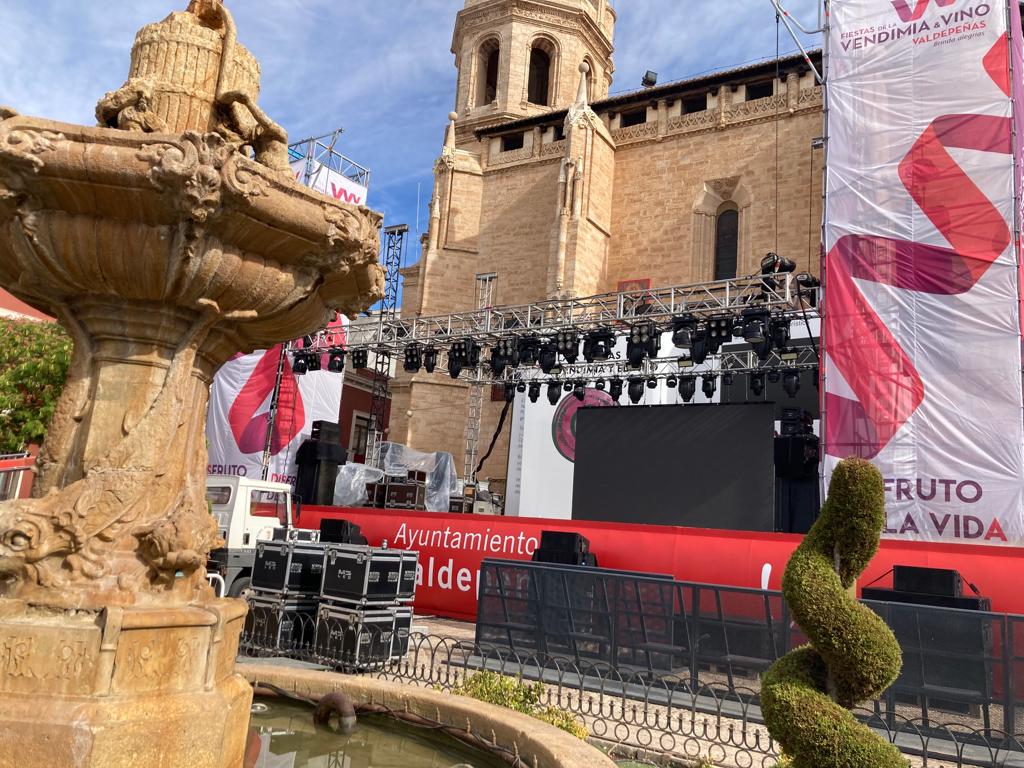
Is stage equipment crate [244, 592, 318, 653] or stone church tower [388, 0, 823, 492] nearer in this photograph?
stage equipment crate [244, 592, 318, 653]

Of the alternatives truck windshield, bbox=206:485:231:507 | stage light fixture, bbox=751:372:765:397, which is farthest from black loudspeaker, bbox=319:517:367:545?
stage light fixture, bbox=751:372:765:397

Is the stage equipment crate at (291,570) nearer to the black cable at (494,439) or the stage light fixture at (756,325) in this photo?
the stage light fixture at (756,325)

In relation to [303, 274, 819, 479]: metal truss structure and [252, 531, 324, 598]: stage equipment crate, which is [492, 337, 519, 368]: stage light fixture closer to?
[303, 274, 819, 479]: metal truss structure

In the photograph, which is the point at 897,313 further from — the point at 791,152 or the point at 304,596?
the point at 791,152

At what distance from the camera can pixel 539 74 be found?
1464 inches

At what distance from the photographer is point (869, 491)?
3.44 metres

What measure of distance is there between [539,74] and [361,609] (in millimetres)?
33597

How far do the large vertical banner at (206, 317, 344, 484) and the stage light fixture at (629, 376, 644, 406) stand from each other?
8.20m

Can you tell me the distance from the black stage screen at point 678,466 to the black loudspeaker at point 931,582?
776cm

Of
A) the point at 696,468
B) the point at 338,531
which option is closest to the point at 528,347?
the point at 696,468

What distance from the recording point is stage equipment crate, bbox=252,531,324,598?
8.96 meters

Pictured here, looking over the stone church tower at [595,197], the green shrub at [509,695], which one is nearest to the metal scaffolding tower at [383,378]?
the stone church tower at [595,197]

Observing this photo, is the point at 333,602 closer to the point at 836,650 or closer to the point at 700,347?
the point at 836,650

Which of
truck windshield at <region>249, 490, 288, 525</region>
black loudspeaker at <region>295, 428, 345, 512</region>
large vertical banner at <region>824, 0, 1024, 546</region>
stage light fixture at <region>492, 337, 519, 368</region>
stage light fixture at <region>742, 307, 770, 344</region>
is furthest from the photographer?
black loudspeaker at <region>295, 428, 345, 512</region>
